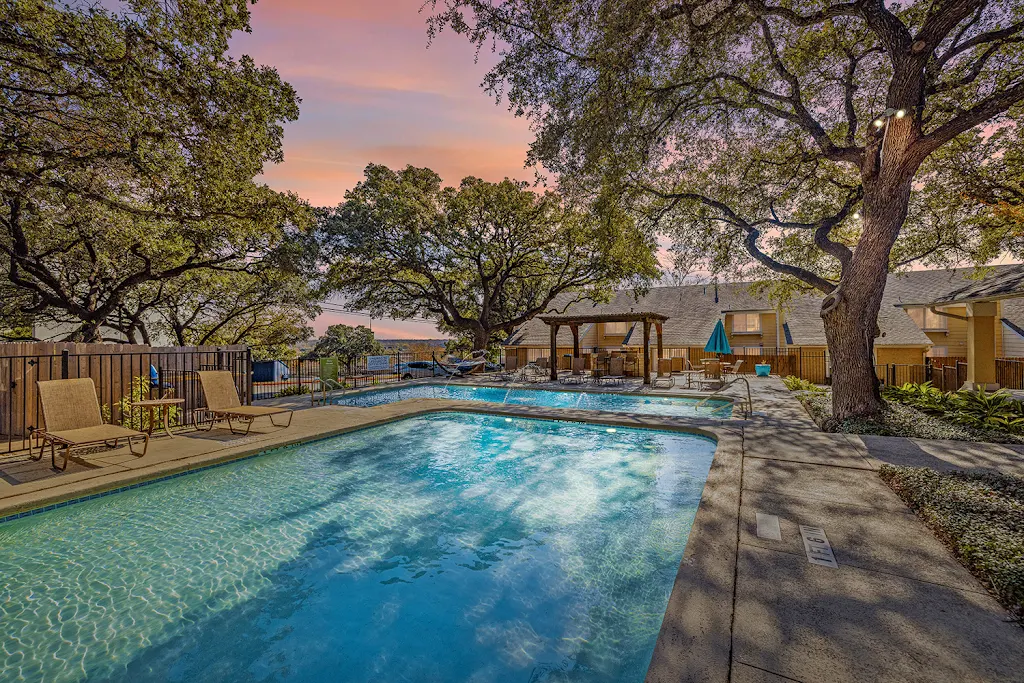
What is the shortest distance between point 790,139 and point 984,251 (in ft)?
23.5

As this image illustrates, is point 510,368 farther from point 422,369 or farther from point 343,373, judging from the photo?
point 343,373

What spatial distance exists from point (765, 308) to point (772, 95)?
1832cm

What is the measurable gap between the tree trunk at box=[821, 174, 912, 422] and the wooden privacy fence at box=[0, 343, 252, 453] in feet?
43.3

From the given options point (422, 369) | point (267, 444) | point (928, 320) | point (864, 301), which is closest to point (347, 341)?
point (422, 369)

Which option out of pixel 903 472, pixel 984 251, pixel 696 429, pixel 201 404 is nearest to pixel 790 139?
pixel 984 251

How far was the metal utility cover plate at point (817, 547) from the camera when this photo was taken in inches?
121

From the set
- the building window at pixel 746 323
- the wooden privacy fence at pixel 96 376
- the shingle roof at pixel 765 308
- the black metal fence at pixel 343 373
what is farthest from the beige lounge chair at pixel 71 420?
the building window at pixel 746 323

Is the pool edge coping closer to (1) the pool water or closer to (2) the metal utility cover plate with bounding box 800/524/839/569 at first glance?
(1) the pool water

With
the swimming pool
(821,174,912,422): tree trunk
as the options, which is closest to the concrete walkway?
(821,174,912,422): tree trunk

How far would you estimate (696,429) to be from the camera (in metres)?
8.12

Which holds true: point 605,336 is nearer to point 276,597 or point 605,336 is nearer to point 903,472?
point 903,472

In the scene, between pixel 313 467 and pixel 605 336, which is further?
pixel 605 336

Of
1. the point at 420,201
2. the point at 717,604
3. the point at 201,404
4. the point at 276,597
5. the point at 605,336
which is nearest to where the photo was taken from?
the point at 717,604

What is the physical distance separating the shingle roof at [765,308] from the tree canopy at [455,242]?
3405mm
